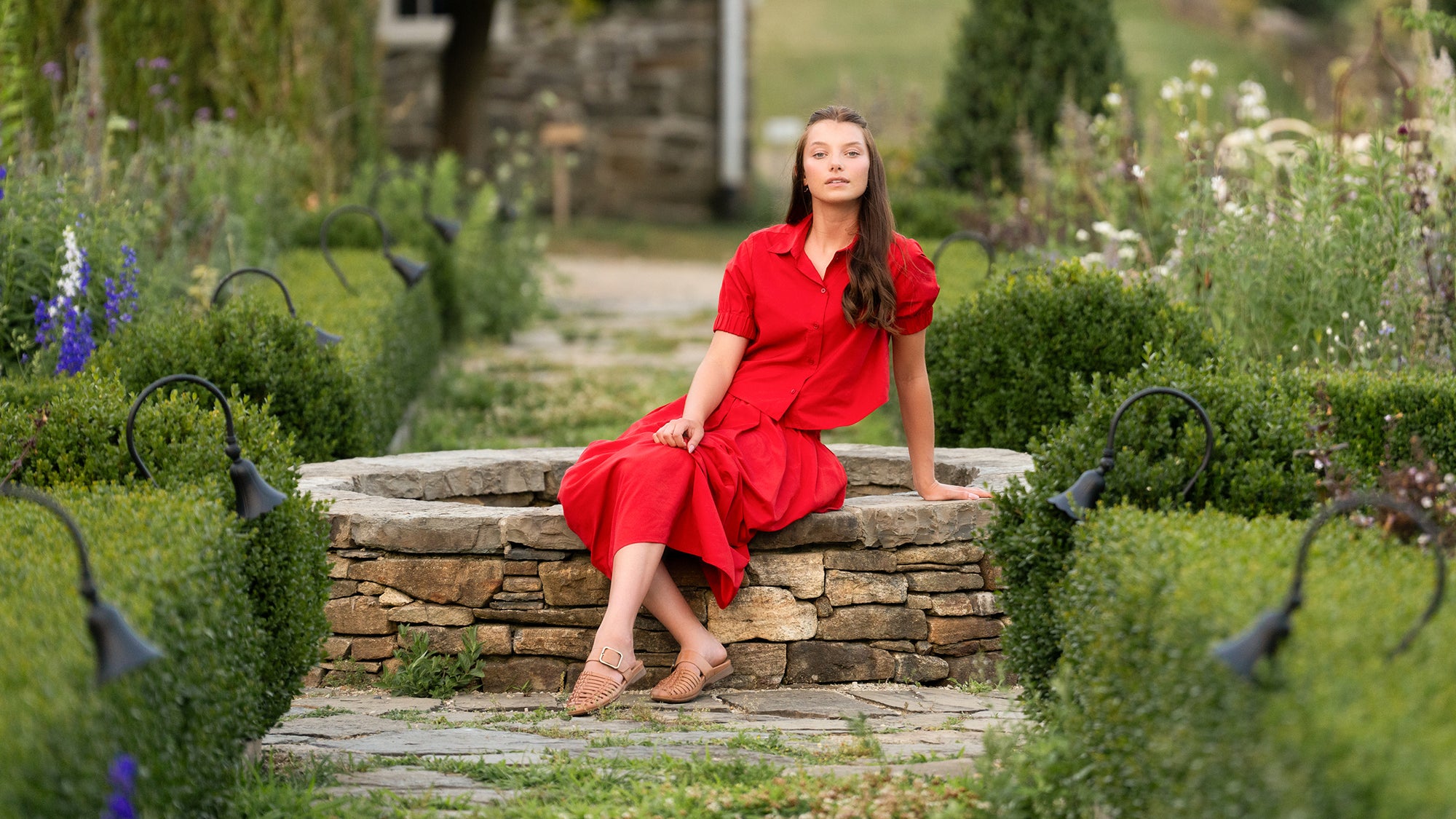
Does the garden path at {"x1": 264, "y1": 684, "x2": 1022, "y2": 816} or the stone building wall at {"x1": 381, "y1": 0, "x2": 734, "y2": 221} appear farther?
the stone building wall at {"x1": 381, "y1": 0, "x2": 734, "y2": 221}

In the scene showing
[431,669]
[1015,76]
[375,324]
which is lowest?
[431,669]

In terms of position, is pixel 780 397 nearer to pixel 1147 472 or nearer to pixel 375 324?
pixel 1147 472

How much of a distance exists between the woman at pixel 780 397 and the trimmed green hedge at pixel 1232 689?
41.3 inches

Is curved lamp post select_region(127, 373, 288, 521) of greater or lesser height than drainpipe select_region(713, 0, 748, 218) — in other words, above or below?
below

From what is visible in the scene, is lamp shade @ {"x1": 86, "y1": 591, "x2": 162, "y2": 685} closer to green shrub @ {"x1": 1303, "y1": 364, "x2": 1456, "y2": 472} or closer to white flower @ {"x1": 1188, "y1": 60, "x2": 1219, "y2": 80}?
→ green shrub @ {"x1": 1303, "y1": 364, "x2": 1456, "y2": 472}

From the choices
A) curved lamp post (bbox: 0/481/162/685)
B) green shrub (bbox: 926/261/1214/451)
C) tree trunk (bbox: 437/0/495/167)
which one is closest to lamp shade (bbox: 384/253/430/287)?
green shrub (bbox: 926/261/1214/451)

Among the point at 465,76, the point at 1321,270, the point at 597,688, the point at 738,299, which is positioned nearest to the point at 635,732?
the point at 597,688

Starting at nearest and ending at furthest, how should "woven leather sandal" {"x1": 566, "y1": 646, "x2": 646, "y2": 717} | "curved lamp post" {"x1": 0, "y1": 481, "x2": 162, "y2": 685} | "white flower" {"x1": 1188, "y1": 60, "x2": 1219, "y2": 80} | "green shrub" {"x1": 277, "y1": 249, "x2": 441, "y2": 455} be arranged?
"curved lamp post" {"x1": 0, "y1": 481, "x2": 162, "y2": 685} → "woven leather sandal" {"x1": 566, "y1": 646, "x2": 646, "y2": 717} → "green shrub" {"x1": 277, "y1": 249, "x2": 441, "y2": 455} → "white flower" {"x1": 1188, "y1": 60, "x2": 1219, "y2": 80}

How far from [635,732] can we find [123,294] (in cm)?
260

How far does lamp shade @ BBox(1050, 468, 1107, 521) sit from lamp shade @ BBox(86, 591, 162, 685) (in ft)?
5.75

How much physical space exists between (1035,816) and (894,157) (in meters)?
9.17

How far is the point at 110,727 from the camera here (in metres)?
2.10

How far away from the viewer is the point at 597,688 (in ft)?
11.7

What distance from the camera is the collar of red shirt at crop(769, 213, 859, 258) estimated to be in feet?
13.1
